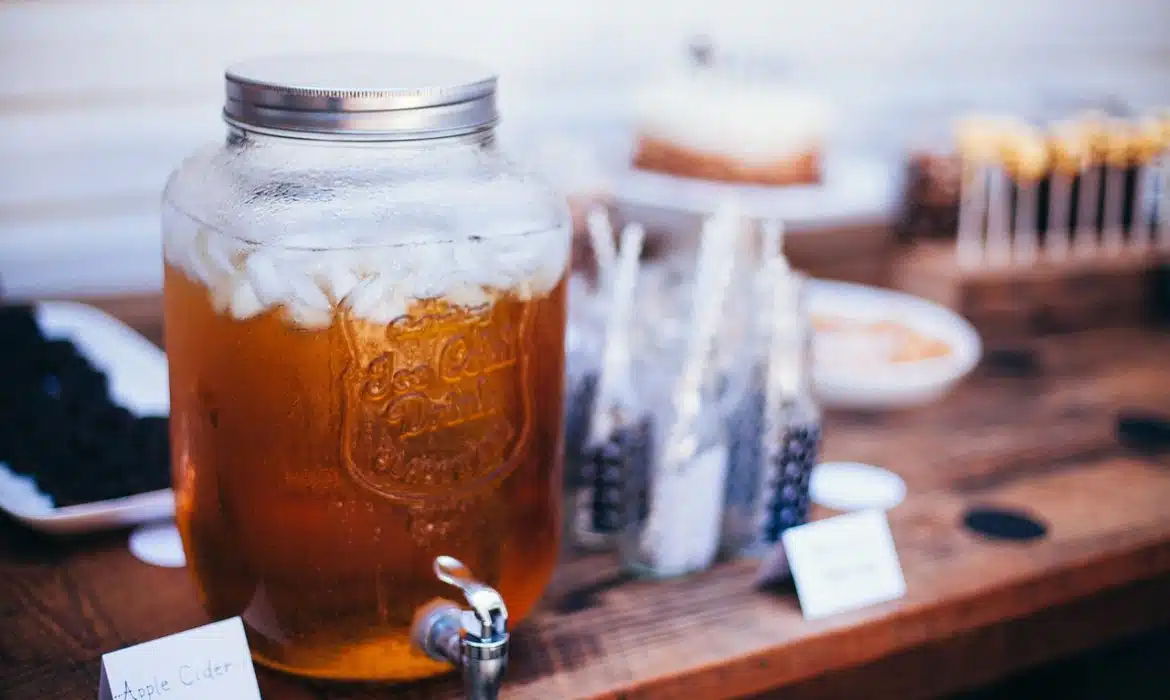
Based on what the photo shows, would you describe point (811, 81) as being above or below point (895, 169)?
above

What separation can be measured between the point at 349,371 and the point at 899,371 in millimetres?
873

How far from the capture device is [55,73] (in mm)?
1617

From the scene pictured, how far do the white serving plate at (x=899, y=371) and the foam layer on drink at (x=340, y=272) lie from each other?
0.58 metres

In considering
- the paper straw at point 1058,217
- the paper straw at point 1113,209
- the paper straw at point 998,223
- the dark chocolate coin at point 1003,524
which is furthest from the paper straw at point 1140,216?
the dark chocolate coin at point 1003,524

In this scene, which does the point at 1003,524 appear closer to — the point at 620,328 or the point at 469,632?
the point at 620,328

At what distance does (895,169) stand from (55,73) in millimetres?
1544

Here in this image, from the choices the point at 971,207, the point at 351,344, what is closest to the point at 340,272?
the point at 351,344

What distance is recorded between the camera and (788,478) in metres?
1.07

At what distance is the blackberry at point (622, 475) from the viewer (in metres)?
1.04

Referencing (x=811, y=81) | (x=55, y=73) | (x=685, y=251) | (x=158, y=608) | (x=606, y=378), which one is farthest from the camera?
(x=811, y=81)

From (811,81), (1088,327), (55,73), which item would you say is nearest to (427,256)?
(55,73)

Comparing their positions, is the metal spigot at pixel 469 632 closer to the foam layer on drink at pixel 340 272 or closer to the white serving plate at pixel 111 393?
the foam layer on drink at pixel 340 272

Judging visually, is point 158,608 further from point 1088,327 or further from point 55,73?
point 1088,327

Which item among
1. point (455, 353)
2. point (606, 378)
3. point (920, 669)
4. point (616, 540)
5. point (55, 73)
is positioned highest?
point (55, 73)
